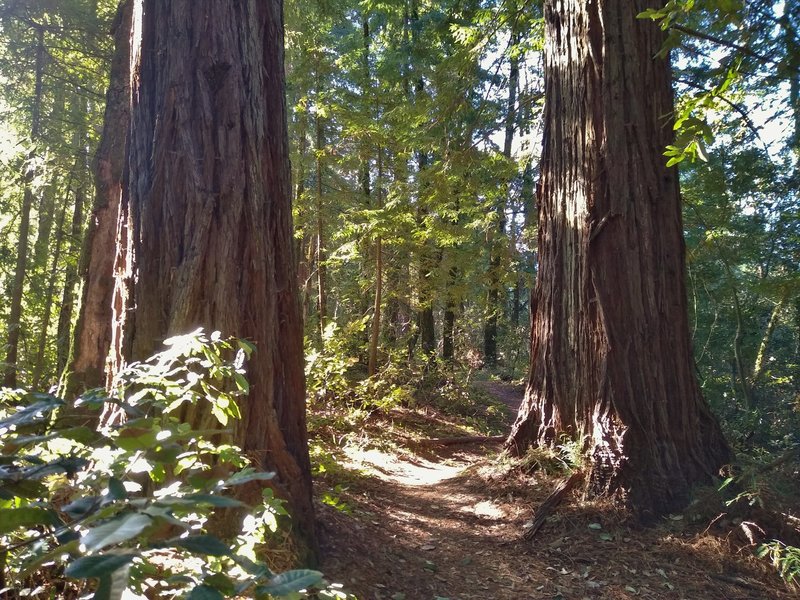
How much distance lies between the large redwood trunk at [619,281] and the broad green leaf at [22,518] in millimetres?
4266

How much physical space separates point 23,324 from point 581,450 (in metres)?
11.1

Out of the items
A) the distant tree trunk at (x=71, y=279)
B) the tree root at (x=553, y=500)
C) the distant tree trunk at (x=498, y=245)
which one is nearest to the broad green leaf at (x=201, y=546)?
the tree root at (x=553, y=500)

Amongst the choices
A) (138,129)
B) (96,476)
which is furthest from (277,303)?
(96,476)

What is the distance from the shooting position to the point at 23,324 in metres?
11.0

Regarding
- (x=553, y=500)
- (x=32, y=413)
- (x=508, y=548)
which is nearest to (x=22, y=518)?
(x=32, y=413)

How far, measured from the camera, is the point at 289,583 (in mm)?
1021

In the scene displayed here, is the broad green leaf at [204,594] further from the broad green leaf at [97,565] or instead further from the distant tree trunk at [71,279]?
the distant tree trunk at [71,279]

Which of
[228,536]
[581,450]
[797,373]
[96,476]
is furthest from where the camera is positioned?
[797,373]

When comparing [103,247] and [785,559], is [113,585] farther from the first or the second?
[103,247]

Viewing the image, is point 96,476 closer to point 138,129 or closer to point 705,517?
point 138,129

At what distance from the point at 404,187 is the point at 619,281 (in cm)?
525

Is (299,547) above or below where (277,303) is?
below

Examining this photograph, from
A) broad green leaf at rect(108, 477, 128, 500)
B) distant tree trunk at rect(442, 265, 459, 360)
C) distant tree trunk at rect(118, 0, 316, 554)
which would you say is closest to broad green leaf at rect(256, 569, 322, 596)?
broad green leaf at rect(108, 477, 128, 500)

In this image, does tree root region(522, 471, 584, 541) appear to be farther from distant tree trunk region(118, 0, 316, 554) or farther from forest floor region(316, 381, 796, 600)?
distant tree trunk region(118, 0, 316, 554)
